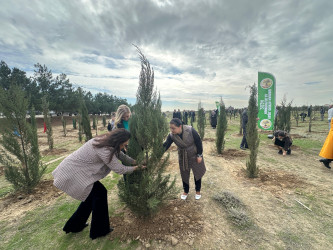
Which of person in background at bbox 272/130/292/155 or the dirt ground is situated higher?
person in background at bbox 272/130/292/155

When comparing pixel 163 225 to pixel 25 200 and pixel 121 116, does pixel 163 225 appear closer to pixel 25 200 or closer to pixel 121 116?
pixel 121 116

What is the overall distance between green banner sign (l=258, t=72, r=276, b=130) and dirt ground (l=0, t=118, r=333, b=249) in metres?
3.57

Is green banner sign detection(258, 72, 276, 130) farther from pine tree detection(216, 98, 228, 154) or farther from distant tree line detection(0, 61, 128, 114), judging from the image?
distant tree line detection(0, 61, 128, 114)

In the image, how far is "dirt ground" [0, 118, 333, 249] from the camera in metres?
2.47

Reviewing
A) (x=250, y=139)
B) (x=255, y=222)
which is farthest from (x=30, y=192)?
(x=250, y=139)

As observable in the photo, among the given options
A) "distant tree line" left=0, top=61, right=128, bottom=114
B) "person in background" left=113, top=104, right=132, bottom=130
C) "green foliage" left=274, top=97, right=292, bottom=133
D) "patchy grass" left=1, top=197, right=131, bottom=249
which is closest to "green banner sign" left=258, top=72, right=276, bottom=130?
"green foliage" left=274, top=97, right=292, bottom=133

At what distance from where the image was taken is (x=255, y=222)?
9.46 feet

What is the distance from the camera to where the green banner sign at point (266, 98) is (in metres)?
7.96

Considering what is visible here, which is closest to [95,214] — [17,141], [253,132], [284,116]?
[17,141]

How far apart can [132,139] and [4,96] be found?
358 centimetres

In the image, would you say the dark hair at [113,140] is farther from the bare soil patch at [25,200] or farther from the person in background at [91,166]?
the bare soil patch at [25,200]

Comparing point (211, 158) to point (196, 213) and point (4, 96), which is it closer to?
point (196, 213)

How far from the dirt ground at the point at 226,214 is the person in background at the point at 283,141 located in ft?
5.56

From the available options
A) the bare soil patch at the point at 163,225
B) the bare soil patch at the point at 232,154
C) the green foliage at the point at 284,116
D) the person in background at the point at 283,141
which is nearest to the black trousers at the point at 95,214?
the bare soil patch at the point at 163,225
